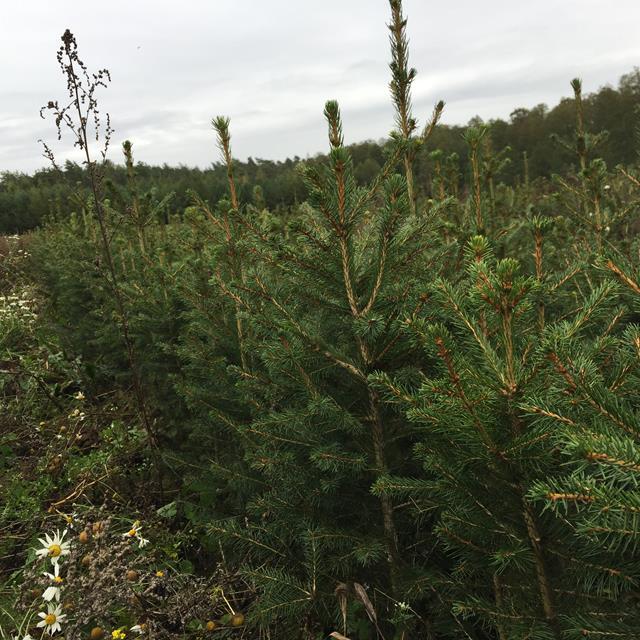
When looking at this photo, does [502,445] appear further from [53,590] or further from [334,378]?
[53,590]

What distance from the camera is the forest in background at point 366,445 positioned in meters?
1.24

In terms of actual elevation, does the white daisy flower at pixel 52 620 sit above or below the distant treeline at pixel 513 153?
below

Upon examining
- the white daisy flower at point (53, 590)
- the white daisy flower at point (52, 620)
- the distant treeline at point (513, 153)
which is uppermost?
the distant treeline at point (513, 153)

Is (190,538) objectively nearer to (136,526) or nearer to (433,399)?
(136,526)

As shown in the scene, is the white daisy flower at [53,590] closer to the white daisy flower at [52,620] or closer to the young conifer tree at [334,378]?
the white daisy flower at [52,620]

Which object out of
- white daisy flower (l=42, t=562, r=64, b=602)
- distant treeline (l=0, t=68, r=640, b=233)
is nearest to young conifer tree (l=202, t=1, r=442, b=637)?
white daisy flower (l=42, t=562, r=64, b=602)

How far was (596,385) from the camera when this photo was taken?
3.44ft

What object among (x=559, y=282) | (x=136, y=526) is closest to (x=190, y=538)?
(x=136, y=526)

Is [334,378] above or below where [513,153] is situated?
below

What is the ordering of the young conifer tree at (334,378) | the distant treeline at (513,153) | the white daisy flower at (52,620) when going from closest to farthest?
the young conifer tree at (334,378)
the white daisy flower at (52,620)
the distant treeline at (513,153)

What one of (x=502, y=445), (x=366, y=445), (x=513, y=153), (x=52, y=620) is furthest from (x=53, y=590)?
(x=513, y=153)

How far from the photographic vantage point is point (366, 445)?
7.03 ft

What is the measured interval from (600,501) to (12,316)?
795cm

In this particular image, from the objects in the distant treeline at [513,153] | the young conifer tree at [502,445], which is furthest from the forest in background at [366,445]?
the distant treeline at [513,153]
